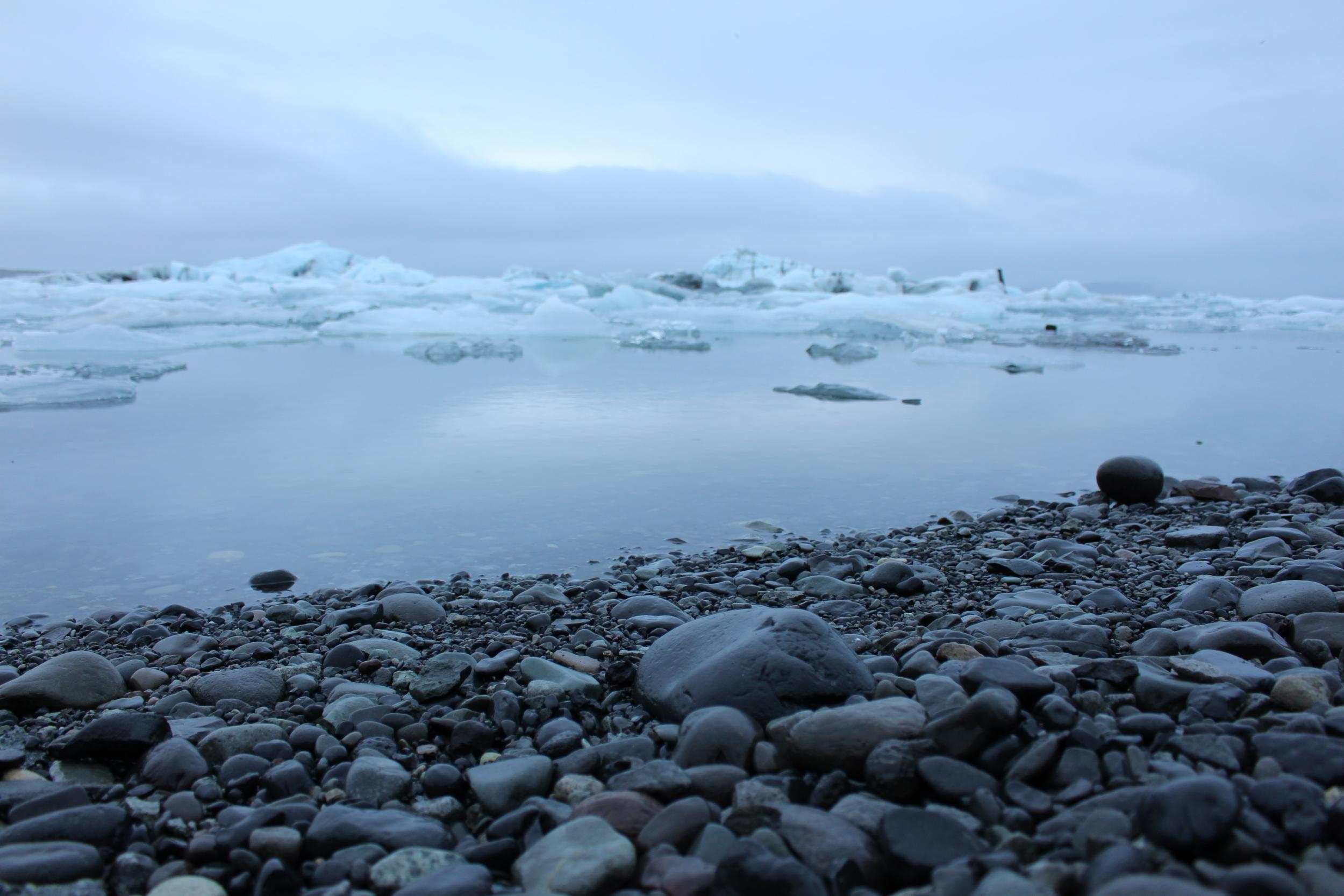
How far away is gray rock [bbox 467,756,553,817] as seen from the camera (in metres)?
1.55

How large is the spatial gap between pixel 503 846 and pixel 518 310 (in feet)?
76.4

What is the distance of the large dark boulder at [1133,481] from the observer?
158 inches

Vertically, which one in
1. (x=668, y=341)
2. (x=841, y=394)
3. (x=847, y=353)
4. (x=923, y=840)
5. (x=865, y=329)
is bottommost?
(x=923, y=840)

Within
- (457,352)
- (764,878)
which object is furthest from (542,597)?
(457,352)

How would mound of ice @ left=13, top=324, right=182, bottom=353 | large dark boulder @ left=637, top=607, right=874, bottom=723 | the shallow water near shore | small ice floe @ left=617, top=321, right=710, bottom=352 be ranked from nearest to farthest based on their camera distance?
large dark boulder @ left=637, top=607, right=874, bottom=723 < the shallow water near shore < mound of ice @ left=13, top=324, right=182, bottom=353 < small ice floe @ left=617, top=321, right=710, bottom=352

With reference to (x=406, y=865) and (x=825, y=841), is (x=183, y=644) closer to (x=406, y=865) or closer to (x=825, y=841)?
(x=406, y=865)

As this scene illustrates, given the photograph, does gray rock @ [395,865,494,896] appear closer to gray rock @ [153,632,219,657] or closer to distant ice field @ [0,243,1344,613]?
gray rock @ [153,632,219,657]

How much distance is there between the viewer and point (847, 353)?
42.5 feet

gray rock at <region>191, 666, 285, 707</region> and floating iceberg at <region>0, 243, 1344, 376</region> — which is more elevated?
floating iceberg at <region>0, 243, 1344, 376</region>

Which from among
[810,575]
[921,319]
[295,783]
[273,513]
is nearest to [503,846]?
[295,783]

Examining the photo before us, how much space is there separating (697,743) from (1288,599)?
1645mm

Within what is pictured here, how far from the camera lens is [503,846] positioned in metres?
1.37

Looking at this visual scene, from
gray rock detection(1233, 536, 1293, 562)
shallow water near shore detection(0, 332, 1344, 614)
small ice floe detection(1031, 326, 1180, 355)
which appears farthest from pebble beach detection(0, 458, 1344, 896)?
small ice floe detection(1031, 326, 1180, 355)

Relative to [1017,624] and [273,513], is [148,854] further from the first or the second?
[273,513]
